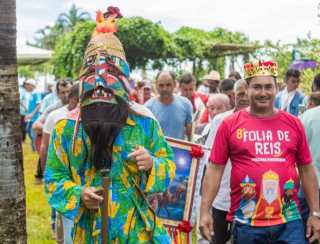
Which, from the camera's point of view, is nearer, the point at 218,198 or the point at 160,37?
the point at 218,198

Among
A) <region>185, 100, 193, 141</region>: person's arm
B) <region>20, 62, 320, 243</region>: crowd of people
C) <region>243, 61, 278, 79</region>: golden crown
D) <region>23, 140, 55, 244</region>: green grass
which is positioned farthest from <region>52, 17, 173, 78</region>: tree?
<region>243, 61, 278, 79</region>: golden crown

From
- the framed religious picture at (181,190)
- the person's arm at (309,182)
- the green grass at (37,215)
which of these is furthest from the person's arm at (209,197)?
the green grass at (37,215)

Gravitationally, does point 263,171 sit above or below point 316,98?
below

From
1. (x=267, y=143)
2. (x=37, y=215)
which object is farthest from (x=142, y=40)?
(x=267, y=143)

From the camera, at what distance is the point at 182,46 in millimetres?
26766

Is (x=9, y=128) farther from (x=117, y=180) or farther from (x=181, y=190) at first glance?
(x=181, y=190)

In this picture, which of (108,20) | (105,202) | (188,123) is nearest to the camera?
(105,202)

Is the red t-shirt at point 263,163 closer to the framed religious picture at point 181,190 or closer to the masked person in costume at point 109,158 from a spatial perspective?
the masked person in costume at point 109,158

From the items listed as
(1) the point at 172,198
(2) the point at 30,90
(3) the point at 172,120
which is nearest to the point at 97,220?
(1) the point at 172,198

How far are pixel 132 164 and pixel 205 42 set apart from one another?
24.3m

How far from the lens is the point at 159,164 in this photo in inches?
149

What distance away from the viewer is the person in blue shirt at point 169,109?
8820 mm

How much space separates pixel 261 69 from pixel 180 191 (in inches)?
87.6

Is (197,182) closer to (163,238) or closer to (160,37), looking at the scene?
(163,238)
